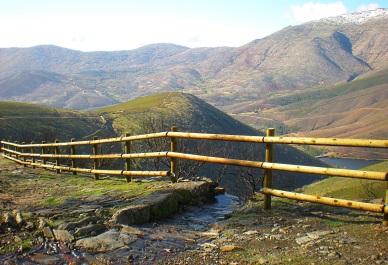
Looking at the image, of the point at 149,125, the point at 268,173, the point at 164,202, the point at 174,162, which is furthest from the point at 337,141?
the point at 149,125

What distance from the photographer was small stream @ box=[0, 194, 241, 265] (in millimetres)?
4617

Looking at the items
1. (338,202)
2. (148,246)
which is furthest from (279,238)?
(148,246)

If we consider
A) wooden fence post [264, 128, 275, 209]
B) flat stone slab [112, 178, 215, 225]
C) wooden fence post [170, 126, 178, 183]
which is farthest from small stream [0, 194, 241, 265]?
wooden fence post [170, 126, 178, 183]

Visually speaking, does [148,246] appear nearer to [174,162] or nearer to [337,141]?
[337,141]

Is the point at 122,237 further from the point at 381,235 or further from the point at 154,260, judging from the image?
the point at 381,235

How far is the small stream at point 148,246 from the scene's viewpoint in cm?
462

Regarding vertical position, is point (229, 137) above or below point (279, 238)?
above

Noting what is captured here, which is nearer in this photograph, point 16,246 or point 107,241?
point 16,246

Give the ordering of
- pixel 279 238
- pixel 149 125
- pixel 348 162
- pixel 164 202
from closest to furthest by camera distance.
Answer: pixel 279 238, pixel 164 202, pixel 149 125, pixel 348 162

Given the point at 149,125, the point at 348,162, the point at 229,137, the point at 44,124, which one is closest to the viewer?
the point at 229,137

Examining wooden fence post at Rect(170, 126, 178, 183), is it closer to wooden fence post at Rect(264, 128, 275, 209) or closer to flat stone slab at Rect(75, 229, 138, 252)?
wooden fence post at Rect(264, 128, 275, 209)

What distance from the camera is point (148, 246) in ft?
16.8

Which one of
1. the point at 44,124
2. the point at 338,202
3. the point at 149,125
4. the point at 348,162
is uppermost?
the point at 338,202

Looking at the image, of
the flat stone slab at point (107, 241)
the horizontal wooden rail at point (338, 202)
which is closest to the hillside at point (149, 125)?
the horizontal wooden rail at point (338, 202)
